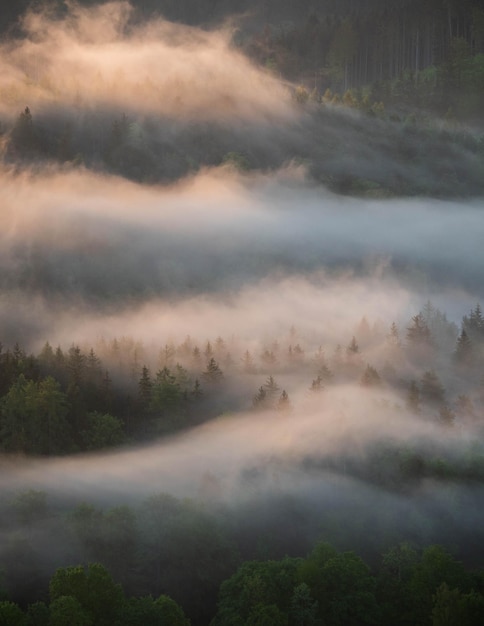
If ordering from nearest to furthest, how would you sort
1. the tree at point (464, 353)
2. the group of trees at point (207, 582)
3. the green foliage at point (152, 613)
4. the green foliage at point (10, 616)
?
the green foliage at point (10, 616) → the green foliage at point (152, 613) → the group of trees at point (207, 582) → the tree at point (464, 353)

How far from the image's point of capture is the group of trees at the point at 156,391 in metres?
165

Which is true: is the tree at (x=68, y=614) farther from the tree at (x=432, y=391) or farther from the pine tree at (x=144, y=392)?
the tree at (x=432, y=391)

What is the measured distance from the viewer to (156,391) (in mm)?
175750

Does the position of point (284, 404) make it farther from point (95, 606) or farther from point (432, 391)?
point (95, 606)

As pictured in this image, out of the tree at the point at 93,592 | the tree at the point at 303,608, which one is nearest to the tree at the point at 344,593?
the tree at the point at 303,608

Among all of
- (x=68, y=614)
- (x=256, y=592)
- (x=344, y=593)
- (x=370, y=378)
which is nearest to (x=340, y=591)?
(x=344, y=593)

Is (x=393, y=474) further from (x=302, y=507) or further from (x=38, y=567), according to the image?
(x=38, y=567)

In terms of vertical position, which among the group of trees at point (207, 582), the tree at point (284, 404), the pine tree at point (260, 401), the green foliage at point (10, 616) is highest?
the green foliage at point (10, 616)

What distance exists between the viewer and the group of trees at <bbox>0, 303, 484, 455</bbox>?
6501 inches

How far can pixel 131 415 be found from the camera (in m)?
176

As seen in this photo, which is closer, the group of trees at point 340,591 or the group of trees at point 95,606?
the group of trees at point 95,606

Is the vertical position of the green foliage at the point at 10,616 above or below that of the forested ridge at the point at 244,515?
above

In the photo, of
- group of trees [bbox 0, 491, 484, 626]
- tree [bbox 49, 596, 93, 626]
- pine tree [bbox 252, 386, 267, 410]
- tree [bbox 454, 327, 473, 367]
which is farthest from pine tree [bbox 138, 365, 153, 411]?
tree [bbox 49, 596, 93, 626]

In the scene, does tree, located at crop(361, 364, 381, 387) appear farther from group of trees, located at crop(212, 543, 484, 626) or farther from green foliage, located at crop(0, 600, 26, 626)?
green foliage, located at crop(0, 600, 26, 626)
